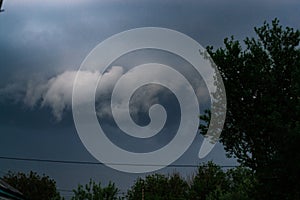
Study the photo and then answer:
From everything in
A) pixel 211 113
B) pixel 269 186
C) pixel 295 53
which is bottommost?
pixel 269 186

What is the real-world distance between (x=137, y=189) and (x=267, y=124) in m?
34.5

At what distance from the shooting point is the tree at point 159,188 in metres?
54.7

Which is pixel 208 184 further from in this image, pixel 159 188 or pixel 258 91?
pixel 258 91

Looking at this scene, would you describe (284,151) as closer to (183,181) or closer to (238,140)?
(238,140)

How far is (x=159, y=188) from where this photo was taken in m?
56.2

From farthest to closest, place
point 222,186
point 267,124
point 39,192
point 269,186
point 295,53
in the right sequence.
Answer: point 39,192 → point 222,186 → point 295,53 → point 267,124 → point 269,186

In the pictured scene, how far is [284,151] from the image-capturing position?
21.3 metres

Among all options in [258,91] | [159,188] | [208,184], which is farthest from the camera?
[159,188]

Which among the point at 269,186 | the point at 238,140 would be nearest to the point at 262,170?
the point at 269,186

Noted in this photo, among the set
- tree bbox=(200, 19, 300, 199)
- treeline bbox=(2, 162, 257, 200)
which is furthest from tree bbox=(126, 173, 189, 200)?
tree bbox=(200, 19, 300, 199)

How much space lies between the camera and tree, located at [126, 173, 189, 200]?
54688 mm

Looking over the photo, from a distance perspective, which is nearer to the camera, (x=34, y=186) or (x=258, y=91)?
(x=258, y=91)

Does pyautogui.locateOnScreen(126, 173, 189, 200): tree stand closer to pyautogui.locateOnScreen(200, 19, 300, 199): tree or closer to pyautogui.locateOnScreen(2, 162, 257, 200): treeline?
pyautogui.locateOnScreen(2, 162, 257, 200): treeline

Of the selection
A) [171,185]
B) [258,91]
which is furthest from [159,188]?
[258,91]
